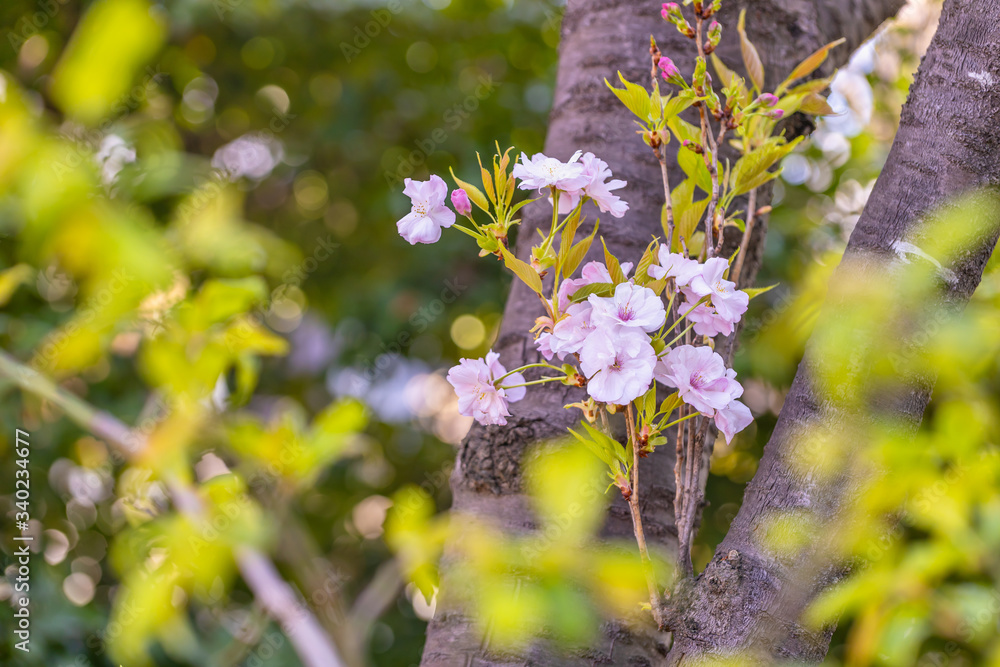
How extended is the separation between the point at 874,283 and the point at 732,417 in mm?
147

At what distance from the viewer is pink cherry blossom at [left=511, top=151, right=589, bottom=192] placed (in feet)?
1.53

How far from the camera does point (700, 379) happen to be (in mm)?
461

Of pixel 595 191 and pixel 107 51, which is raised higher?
pixel 107 51

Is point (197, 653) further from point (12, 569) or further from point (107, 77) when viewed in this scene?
point (107, 77)

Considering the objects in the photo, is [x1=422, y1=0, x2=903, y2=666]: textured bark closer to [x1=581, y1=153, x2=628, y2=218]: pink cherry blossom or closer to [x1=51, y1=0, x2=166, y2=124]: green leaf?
[x1=581, y1=153, x2=628, y2=218]: pink cherry blossom

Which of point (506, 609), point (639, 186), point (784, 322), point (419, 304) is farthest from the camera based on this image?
point (419, 304)

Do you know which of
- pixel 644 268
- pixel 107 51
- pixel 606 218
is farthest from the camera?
pixel 606 218

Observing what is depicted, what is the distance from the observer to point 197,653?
4.20 feet

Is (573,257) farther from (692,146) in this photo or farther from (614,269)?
(692,146)

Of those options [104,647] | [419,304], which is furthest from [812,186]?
[104,647]

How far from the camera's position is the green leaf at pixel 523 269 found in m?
0.47

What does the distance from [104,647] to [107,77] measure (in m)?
1.19

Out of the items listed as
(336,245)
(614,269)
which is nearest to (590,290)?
(614,269)

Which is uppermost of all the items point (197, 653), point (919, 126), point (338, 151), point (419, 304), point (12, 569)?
point (919, 126)
